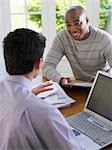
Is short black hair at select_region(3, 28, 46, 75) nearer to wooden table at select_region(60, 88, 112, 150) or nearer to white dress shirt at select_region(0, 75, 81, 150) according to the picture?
white dress shirt at select_region(0, 75, 81, 150)

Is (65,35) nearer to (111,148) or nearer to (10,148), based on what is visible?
(111,148)

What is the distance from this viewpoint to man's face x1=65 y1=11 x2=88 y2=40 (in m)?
2.22

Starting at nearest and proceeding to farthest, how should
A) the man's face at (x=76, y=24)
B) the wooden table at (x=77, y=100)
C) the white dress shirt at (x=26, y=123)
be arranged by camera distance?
the white dress shirt at (x=26, y=123) → the wooden table at (x=77, y=100) → the man's face at (x=76, y=24)

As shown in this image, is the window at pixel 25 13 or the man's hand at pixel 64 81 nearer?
the man's hand at pixel 64 81

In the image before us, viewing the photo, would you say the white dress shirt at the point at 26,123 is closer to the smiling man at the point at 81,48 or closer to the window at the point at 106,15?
the smiling man at the point at 81,48

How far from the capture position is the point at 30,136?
37.3 inches

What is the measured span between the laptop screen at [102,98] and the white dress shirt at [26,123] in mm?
483

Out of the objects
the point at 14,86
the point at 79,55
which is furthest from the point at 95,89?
the point at 79,55

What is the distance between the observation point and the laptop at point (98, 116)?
4.34 ft

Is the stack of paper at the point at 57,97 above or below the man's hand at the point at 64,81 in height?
below

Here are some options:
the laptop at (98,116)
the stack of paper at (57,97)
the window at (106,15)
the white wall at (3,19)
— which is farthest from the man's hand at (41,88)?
the window at (106,15)

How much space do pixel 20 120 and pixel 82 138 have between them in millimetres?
461

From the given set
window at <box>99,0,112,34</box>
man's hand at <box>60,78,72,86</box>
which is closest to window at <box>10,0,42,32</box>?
window at <box>99,0,112,34</box>

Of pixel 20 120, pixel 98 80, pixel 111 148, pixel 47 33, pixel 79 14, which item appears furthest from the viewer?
pixel 47 33
